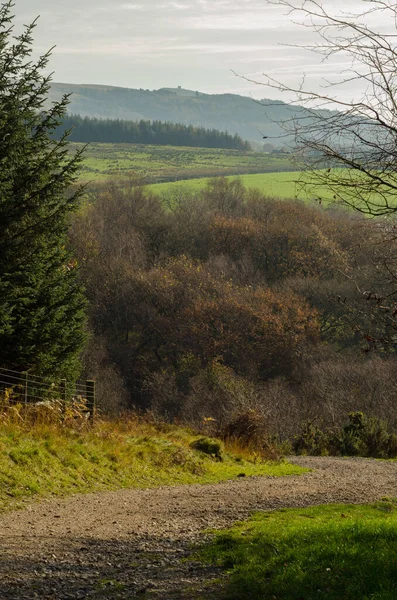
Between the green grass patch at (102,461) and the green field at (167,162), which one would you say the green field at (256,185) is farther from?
the green grass patch at (102,461)

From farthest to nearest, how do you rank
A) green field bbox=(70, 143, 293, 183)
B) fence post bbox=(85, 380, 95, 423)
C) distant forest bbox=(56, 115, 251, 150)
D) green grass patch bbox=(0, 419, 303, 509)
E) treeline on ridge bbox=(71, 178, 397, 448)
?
distant forest bbox=(56, 115, 251, 150)
green field bbox=(70, 143, 293, 183)
treeline on ridge bbox=(71, 178, 397, 448)
fence post bbox=(85, 380, 95, 423)
green grass patch bbox=(0, 419, 303, 509)

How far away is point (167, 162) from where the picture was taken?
13900cm

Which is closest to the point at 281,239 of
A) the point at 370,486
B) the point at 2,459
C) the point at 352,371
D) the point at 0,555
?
the point at 352,371

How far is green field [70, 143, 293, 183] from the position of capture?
119 m

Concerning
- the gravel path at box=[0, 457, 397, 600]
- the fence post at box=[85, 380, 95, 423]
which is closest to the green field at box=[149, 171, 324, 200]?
the fence post at box=[85, 380, 95, 423]

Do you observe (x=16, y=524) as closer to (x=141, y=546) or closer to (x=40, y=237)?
(x=141, y=546)

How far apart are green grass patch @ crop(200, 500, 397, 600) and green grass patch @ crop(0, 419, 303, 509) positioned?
14.0 feet

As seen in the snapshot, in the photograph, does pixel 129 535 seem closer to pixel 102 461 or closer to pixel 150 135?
pixel 102 461

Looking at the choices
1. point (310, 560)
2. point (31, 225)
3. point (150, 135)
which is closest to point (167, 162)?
point (150, 135)

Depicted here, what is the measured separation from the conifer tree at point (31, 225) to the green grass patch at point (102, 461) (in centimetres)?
360

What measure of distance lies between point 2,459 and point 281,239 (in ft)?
191

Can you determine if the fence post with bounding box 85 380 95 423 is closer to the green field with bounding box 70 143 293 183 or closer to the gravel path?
the gravel path

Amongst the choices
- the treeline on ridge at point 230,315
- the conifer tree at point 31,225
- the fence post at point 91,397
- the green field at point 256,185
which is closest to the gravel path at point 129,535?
the fence post at point 91,397

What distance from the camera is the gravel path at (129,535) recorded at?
24.3ft
